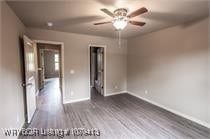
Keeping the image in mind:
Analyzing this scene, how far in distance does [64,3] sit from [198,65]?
3.11m

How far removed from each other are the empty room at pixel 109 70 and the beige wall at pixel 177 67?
0.02 meters

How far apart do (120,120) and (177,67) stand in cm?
208

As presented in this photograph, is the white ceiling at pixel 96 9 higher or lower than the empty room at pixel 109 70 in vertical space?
higher

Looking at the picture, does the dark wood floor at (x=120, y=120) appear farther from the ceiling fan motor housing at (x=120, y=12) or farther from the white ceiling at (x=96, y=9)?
the white ceiling at (x=96, y=9)

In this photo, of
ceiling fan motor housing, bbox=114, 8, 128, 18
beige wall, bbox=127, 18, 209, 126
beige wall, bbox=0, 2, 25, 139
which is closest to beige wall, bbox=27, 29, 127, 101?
beige wall, bbox=127, 18, 209, 126

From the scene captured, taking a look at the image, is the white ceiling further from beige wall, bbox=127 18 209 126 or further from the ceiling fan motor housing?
beige wall, bbox=127 18 209 126

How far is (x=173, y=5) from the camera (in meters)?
2.05

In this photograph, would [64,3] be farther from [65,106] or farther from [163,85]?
[163,85]

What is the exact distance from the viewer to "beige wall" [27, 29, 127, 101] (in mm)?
3844

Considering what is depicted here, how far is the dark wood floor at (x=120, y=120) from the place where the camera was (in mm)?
2450

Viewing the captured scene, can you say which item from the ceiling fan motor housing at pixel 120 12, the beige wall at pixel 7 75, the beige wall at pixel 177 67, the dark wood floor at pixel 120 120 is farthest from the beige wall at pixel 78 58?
the ceiling fan motor housing at pixel 120 12

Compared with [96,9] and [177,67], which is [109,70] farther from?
[96,9]

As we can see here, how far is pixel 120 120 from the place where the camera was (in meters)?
3.00

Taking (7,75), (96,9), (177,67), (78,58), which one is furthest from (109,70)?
(7,75)
